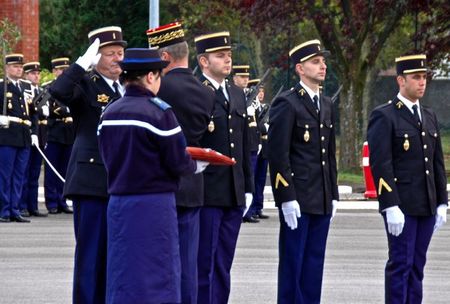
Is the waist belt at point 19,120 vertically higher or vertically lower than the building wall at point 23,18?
lower

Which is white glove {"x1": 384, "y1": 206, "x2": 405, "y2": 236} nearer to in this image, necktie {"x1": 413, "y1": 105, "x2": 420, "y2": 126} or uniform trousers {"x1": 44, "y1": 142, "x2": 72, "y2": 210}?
necktie {"x1": 413, "y1": 105, "x2": 420, "y2": 126}

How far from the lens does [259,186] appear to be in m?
18.7

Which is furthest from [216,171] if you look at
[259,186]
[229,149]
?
[259,186]

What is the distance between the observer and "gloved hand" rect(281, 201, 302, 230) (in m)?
9.95

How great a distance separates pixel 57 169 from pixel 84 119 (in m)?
9.52

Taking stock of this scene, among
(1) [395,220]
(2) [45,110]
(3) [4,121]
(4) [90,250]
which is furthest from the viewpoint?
(2) [45,110]

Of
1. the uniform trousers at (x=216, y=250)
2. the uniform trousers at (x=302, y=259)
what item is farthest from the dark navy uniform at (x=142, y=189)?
the uniform trousers at (x=302, y=259)

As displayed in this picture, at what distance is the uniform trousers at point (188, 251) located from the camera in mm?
9102

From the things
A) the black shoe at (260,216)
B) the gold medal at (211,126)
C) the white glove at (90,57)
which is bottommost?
the black shoe at (260,216)

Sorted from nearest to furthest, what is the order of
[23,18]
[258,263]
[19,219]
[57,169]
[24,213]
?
[258,263] < [19,219] < [24,213] < [57,169] < [23,18]

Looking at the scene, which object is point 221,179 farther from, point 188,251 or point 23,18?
point 23,18

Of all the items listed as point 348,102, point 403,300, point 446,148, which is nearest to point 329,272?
point 403,300

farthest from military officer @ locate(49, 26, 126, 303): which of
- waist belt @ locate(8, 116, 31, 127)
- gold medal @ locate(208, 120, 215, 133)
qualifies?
waist belt @ locate(8, 116, 31, 127)

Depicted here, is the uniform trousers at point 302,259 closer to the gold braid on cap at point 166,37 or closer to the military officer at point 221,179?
the military officer at point 221,179
